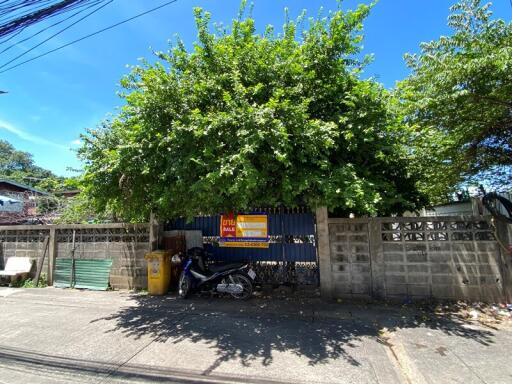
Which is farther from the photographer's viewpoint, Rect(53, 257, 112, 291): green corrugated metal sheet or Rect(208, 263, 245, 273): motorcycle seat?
Rect(53, 257, 112, 291): green corrugated metal sheet

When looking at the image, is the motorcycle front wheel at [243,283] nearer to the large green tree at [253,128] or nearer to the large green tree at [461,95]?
the large green tree at [253,128]

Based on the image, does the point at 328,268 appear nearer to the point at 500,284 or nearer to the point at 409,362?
the point at 409,362

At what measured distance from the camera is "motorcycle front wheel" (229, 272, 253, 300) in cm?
695

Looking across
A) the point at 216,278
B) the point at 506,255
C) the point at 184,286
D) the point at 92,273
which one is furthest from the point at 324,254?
the point at 92,273

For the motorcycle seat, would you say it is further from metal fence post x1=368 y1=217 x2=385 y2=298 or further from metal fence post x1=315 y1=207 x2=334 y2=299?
metal fence post x1=368 y1=217 x2=385 y2=298

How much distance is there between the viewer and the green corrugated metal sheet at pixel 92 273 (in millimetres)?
8383

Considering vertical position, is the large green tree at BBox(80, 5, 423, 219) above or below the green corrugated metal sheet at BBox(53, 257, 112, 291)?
above

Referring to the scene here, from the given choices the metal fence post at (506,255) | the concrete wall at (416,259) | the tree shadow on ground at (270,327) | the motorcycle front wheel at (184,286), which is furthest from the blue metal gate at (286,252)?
the metal fence post at (506,255)

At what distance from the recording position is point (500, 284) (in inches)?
237

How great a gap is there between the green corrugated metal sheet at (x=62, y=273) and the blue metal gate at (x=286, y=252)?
4.32 m

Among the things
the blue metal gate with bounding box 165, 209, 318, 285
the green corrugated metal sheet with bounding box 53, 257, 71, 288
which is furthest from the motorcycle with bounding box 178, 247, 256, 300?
the green corrugated metal sheet with bounding box 53, 257, 71, 288

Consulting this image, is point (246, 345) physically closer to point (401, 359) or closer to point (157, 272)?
point (401, 359)

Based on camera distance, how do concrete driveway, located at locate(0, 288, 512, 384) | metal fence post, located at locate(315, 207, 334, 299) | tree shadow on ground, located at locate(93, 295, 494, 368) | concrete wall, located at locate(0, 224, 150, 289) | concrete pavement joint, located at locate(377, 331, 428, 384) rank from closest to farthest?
concrete pavement joint, located at locate(377, 331, 428, 384) → concrete driveway, located at locate(0, 288, 512, 384) → tree shadow on ground, located at locate(93, 295, 494, 368) → metal fence post, located at locate(315, 207, 334, 299) → concrete wall, located at locate(0, 224, 150, 289)

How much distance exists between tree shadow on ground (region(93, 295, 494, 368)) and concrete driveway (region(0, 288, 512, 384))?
0.06 feet
